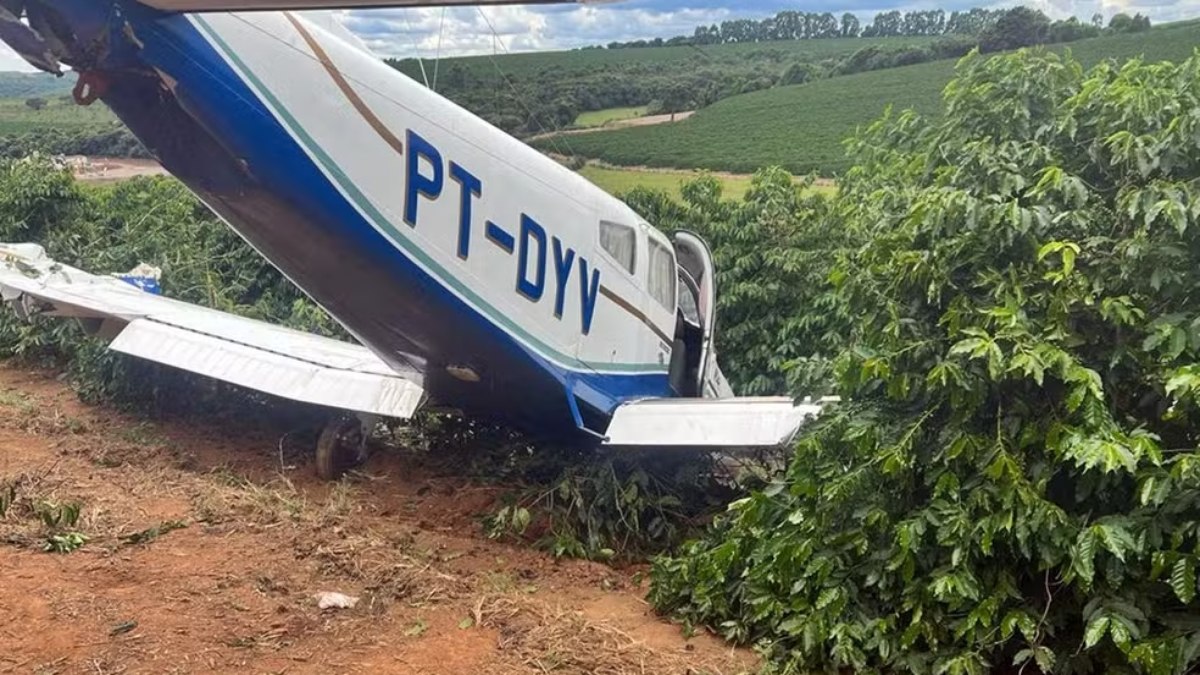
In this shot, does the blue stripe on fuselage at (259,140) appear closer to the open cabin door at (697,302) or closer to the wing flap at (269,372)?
the wing flap at (269,372)

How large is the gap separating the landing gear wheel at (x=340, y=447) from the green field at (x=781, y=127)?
183 inches

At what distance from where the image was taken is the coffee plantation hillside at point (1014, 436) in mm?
3865

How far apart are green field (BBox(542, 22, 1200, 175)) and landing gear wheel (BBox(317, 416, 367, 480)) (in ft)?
15.3

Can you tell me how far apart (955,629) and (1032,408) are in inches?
41.9

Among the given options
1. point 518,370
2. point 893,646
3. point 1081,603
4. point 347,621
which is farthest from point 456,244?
point 1081,603

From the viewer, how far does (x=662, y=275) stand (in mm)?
7824

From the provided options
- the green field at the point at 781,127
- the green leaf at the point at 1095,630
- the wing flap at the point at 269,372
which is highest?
Result: the green field at the point at 781,127

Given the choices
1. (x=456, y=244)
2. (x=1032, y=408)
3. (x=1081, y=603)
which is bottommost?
(x=1081, y=603)

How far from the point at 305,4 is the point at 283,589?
105 inches

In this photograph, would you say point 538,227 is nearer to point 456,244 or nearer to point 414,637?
point 456,244

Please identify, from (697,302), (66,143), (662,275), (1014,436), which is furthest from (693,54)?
(66,143)

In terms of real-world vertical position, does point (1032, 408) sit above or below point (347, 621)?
above

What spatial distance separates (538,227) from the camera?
612 centimetres

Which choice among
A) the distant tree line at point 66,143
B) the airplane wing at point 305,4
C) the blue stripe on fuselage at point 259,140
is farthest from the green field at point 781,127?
the distant tree line at point 66,143
